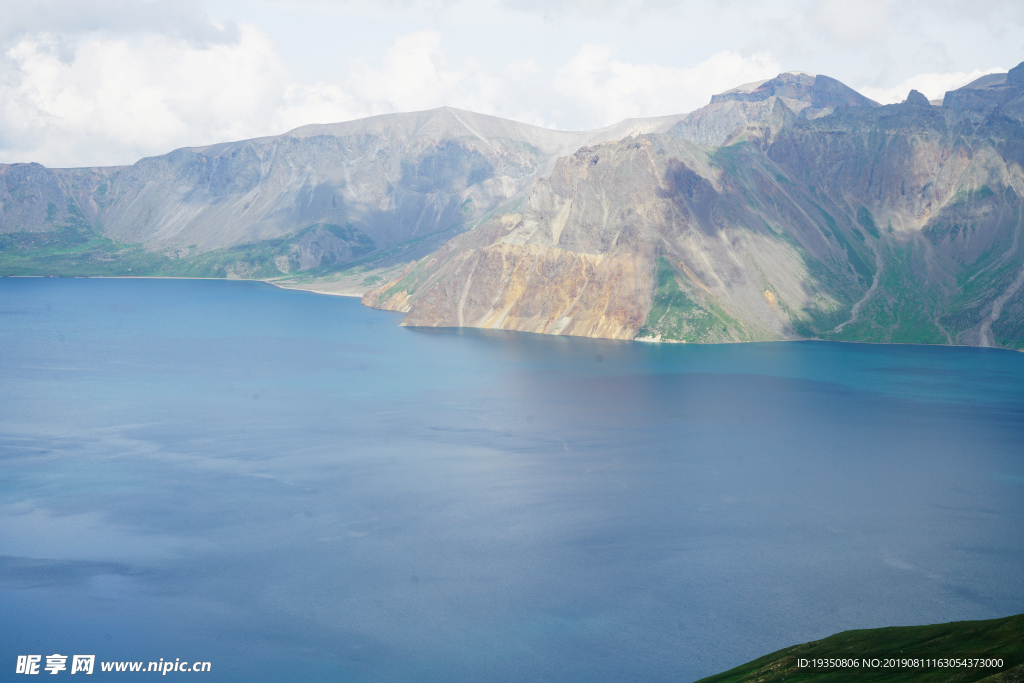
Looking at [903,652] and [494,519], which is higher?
[903,652]

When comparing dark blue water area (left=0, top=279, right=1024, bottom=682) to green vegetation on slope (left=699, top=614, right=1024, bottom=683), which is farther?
dark blue water area (left=0, top=279, right=1024, bottom=682)

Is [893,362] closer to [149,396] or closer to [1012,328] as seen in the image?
[1012,328]

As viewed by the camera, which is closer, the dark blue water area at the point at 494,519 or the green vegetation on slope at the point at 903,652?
the green vegetation on slope at the point at 903,652

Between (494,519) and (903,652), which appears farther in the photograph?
(494,519)

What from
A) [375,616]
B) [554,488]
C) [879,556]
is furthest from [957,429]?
[375,616]
